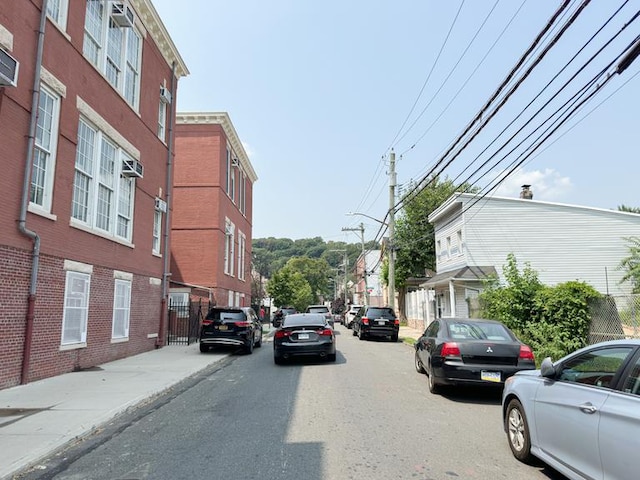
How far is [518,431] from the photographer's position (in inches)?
210

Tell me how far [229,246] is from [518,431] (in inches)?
1053

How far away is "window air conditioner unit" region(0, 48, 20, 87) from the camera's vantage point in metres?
8.40

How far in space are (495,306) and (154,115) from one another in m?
13.5

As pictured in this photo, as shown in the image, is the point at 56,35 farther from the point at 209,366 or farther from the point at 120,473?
the point at 120,473

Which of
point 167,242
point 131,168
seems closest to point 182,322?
point 167,242

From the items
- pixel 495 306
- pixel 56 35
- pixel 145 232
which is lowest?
pixel 495 306

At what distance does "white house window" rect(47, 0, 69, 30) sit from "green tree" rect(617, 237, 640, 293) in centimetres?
2294

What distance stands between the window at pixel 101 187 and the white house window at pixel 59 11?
2314mm

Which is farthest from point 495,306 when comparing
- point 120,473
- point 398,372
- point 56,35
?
point 56,35

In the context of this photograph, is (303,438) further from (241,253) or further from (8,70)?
(241,253)

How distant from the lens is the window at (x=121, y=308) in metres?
13.9

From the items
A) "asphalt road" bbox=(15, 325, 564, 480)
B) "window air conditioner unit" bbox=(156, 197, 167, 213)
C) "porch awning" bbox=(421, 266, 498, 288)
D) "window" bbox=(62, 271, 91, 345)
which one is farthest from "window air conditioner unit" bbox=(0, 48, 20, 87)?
"porch awning" bbox=(421, 266, 498, 288)

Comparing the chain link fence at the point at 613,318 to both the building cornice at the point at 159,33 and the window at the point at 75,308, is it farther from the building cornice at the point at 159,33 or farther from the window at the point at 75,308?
the building cornice at the point at 159,33

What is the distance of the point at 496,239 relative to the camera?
22.8 metres
